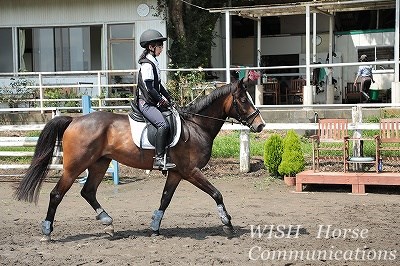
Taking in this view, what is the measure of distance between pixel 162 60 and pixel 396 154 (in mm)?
11371

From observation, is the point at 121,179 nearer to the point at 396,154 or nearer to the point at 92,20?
the point at 396,154

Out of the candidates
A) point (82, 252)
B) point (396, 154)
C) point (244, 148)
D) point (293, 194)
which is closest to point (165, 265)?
point (82, 252)

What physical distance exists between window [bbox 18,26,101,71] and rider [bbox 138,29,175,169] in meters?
16.2

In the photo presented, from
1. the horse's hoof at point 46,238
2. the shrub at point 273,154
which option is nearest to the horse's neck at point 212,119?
the horse's hoof at point 46,238

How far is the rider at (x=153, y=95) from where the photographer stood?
8.09m

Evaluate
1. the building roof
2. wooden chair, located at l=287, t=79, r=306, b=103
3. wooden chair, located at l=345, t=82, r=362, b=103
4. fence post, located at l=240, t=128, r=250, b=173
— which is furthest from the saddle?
wooden chair, located at l=345, t=82, r=362, b=103

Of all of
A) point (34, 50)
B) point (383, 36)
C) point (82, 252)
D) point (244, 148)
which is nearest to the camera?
point (82, 252)

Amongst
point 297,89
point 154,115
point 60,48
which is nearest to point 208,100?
point 154,115

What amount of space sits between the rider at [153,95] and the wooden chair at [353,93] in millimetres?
13571

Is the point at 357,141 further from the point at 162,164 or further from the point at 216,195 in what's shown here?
the point at 162,164

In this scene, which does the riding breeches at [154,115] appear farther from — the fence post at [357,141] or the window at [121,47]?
the window at [121,47]

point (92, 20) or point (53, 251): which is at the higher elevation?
point (92, 20)

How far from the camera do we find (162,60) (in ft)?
75.4

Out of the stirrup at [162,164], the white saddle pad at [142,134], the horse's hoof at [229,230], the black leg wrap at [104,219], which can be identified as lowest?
the horse's hoof at [229,230]
